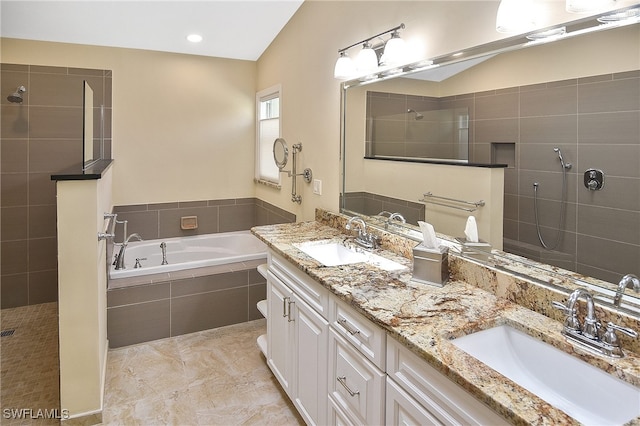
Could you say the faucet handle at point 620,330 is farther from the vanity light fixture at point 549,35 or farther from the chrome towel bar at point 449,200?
the vanity light fixture at point 549,35

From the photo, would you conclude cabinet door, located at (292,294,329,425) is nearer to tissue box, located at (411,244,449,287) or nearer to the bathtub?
tissue box, located at (411,244,449,287)

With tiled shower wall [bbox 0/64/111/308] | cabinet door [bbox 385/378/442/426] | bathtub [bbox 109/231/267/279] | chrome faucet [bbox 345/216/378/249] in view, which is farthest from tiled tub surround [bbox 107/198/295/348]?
cabinet door [bbox 385/378/442/426]

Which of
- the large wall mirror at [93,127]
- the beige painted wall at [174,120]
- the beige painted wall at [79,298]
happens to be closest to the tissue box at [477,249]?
the beige painted wall at [79,298]

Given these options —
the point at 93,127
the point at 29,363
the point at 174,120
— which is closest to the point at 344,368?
the point at 29,363

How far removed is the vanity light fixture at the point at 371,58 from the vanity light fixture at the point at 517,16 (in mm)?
690

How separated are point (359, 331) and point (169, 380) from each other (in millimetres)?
1620

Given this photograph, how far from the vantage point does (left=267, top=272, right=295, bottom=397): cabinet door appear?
2.17m

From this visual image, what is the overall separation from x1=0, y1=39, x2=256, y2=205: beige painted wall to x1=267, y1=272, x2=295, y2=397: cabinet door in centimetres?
211

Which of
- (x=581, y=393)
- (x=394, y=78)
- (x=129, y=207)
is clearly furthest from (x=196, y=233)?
(x=581, y=393)

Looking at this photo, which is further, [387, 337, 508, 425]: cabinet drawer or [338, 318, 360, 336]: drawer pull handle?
[338, 318, 360, 336]: drawer pull handle

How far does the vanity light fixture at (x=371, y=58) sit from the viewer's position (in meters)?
2.14

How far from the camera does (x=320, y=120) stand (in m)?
3.02

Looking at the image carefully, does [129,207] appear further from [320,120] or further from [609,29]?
[609,29]

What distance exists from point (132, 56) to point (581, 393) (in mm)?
4057
